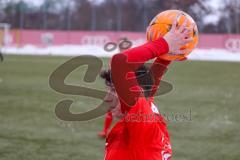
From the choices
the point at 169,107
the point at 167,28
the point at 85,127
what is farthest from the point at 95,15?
the point at 167,28

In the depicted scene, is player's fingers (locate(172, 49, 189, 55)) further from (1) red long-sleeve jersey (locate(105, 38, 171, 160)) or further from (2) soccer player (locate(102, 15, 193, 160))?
(1) red long-sleeve jersey (locate(105, 38, 171, 160))

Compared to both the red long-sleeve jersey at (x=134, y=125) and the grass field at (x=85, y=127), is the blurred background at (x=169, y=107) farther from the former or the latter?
the red long-sleeve jersey at (x=134, y=125)

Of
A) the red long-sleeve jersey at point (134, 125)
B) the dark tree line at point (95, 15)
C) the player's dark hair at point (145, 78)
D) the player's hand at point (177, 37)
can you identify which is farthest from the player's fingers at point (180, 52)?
the dark tree line at point (95, 15)

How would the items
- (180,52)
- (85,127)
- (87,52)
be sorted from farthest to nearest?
(87,52) → (85,127) → (180,52)

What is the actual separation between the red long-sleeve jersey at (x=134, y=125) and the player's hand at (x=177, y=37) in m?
0.16

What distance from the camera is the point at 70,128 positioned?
9531mm

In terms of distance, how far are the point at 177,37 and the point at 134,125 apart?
702 millimetres

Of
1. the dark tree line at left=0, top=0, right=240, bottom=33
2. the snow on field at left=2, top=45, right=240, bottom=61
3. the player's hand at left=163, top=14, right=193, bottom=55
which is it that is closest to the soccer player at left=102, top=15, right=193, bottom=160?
the player's hand at left=163, top=14, right=193, bottom=55

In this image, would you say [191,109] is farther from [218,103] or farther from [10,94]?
[10,94]

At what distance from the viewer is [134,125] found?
10.8ft

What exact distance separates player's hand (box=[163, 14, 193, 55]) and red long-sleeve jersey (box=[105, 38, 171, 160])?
16 centimetres

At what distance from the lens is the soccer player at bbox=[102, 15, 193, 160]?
293 cm

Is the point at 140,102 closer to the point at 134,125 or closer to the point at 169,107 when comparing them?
the point at 134,125

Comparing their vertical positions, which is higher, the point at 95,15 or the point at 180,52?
the point at 180,52
